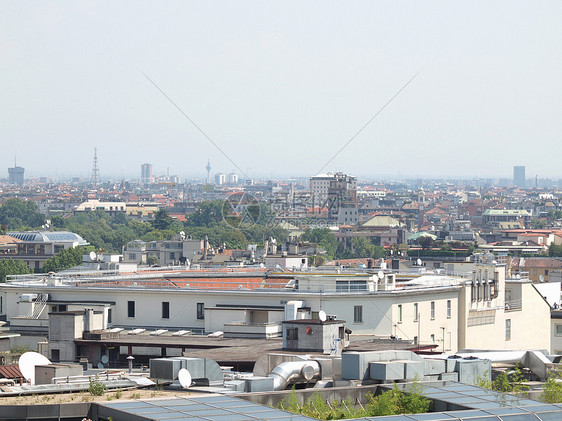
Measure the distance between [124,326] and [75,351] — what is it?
7.23 metres

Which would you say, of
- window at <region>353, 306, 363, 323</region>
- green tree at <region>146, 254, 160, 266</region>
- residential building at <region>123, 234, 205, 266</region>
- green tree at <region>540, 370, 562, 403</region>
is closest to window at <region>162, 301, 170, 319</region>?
window at <region>353, 306, 363, 323</region>

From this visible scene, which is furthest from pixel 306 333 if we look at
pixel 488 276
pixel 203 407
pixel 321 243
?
pixel 321 243

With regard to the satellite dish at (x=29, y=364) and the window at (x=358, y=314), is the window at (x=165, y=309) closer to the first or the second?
the window at (x=358, y=314)

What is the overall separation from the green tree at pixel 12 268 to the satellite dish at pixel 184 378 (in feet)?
287

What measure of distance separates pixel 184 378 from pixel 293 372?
7.10ft

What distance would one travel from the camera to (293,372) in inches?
910

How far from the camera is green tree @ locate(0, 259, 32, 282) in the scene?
360 ft

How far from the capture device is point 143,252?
114m

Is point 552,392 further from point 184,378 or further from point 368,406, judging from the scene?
point 184,378

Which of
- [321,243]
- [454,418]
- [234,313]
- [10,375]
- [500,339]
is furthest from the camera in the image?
[321,243]

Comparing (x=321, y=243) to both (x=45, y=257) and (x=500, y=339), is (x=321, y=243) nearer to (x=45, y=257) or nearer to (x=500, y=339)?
(x=45, y=257)

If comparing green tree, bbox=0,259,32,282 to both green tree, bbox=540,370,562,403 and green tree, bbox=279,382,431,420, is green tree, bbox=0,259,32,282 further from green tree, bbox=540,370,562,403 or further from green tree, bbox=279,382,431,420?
green tree, bbox=279,382,431,420

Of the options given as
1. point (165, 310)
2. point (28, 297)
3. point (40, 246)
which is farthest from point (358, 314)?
point (40, 246)

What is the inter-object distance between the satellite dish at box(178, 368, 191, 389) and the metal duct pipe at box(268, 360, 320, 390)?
136 centimetres
